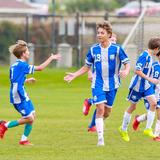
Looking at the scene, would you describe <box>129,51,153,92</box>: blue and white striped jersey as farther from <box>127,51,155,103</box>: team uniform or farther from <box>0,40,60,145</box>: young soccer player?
<box>0,40,60,145</box>: young soccer player

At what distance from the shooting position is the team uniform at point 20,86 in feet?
48.3

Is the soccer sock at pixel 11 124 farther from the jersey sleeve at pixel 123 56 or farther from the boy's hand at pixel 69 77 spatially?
the jersey sleeve at pixel 123 56

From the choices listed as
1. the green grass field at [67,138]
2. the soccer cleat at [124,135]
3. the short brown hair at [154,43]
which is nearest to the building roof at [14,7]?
the green grass field at [67,138]

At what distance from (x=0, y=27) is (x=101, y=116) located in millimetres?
34890

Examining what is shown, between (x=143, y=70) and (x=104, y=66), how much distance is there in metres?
0.95

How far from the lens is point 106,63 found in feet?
49.2

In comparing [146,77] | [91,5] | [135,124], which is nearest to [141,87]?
[146,77]

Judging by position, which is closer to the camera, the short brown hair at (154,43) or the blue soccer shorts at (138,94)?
the short brown hair at (154,43)

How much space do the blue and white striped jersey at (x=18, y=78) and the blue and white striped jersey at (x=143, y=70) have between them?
6.34ft

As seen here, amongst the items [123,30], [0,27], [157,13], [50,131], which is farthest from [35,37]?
[50,131]

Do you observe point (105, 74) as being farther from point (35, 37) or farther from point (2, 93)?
point (35, 37)

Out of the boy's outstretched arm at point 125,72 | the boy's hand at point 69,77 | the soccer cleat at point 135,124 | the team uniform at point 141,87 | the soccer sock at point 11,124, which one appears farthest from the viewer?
the soccer cleat at point 135,124

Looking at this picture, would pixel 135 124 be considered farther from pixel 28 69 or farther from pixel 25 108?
pixel 28 69

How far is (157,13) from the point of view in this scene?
36594 mm
